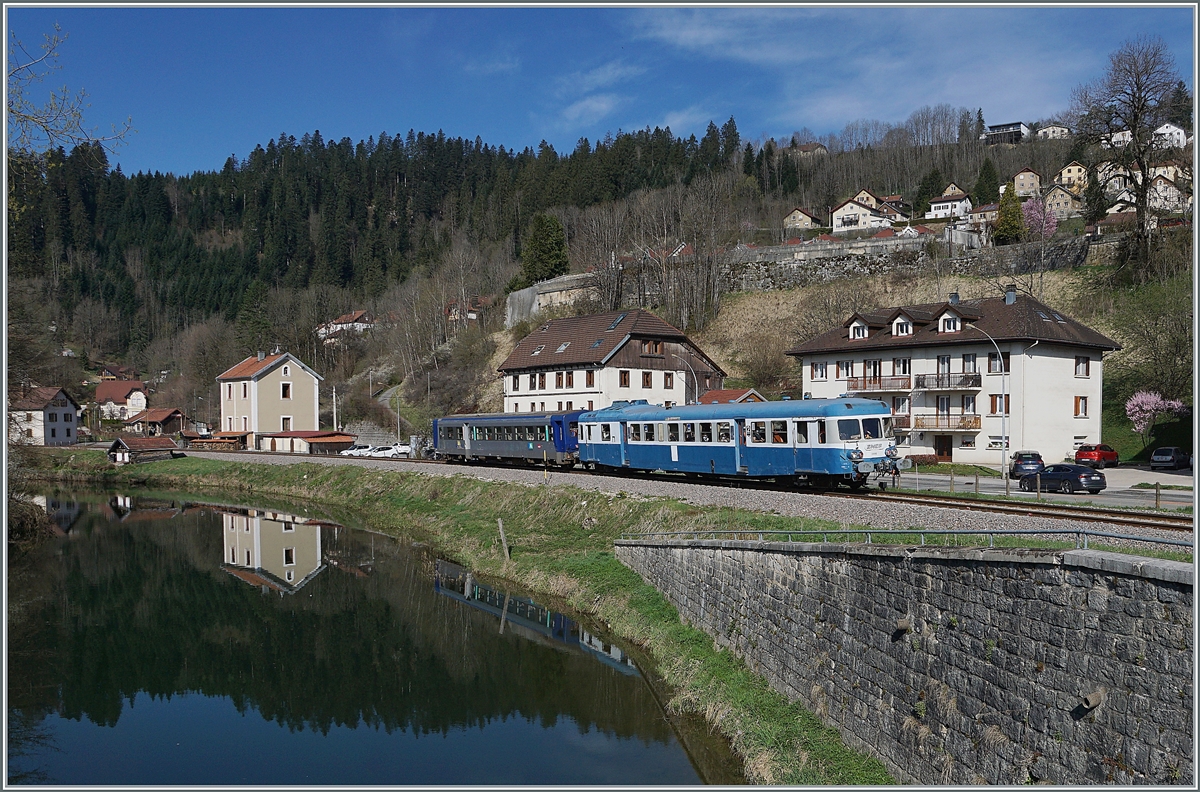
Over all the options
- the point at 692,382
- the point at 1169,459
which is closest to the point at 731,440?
the point at 1169,459

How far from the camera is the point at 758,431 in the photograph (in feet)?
85.8

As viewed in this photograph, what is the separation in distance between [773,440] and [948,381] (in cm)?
1939

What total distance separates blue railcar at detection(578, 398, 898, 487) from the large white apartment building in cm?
1498

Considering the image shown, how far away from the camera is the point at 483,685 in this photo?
1831 cm

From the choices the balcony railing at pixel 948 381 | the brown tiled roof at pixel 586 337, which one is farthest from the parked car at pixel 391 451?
the balcony railing at pixel 948 381

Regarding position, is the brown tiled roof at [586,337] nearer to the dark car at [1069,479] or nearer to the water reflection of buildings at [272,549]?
the water reflection of buildings at [272,549]

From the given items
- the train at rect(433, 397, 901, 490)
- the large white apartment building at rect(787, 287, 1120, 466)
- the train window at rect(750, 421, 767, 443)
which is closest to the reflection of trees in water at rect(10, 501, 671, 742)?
the train at rect(433, 397, 901, 490)

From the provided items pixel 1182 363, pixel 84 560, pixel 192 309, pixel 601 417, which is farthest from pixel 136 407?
pixel 1182 363

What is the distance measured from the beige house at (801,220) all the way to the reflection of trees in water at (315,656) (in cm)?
8018

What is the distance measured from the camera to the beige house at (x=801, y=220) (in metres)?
101

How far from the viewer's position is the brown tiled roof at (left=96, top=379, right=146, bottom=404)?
3912 inches

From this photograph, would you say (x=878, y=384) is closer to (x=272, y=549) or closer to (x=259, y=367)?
(x=272, y=549)

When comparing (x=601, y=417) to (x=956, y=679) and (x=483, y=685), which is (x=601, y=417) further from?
(x=956, y=679)

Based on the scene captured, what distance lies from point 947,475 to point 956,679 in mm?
26676
